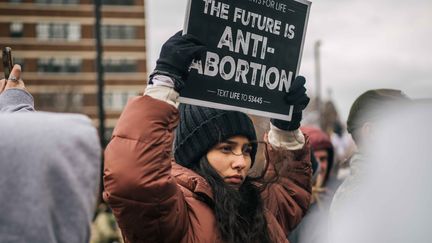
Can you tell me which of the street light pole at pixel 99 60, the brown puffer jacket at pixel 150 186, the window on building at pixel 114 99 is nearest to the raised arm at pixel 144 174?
the brown puffer jacket at pixel 150 186

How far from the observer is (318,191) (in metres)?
4.64

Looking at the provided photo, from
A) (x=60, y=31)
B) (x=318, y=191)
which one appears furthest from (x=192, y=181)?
(x=60, y=31)

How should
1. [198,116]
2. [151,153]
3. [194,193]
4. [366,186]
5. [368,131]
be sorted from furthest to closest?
1. [368,131]
2. [198,116]
3. [194,193]
4. [151,153]
5. [366,186]

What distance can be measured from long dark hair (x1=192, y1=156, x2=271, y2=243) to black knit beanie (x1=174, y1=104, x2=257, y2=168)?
5 cm

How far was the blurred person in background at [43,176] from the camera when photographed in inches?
60.9

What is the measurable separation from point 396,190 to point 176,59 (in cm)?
92

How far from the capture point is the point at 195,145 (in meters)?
2.58

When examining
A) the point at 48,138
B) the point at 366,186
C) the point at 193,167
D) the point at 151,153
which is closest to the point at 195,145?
the point at 193,167

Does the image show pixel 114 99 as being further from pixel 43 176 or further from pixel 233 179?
pixel 43 176

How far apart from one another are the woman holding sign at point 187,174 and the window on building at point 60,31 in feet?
196

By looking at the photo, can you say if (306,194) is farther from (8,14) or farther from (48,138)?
(8,14)

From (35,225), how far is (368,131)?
2.12 metres

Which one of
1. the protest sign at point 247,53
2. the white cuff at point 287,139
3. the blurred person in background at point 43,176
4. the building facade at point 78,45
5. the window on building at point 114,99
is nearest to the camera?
the blurred person in background at point 43,176

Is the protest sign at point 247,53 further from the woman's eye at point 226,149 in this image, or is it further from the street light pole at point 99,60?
the street light pole at point 99,60
